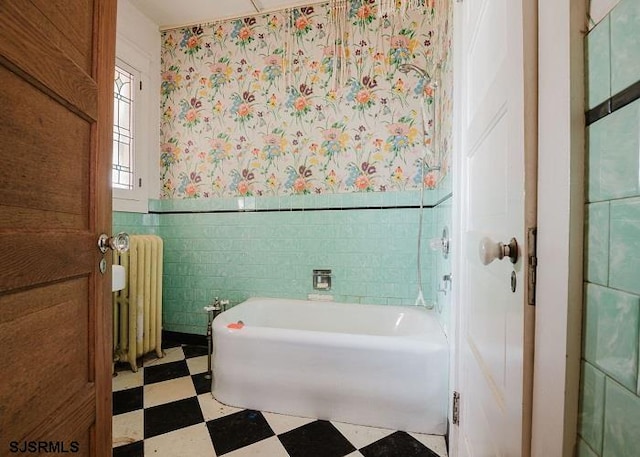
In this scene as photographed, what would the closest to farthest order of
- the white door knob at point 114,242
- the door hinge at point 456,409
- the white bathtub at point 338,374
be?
the white door knob at point 114,242 → the door hinge at point 456,409 → the white bathtub at point 338,374

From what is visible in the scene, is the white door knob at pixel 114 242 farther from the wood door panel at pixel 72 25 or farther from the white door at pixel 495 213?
the white door at pixel 495 213

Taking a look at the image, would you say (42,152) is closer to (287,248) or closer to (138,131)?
(287,248)

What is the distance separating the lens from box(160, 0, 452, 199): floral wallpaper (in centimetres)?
199

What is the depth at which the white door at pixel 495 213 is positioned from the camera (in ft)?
1.41

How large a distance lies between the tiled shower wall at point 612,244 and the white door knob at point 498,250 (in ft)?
0.49

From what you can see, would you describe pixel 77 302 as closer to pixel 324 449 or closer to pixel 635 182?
pixel 635 182

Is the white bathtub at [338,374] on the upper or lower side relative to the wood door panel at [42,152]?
lower

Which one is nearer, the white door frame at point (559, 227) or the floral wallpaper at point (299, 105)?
the white door frame at point (559, 227)

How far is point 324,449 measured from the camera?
4.13ft

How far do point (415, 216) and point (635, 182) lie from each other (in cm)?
178

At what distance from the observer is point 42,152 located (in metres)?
0.56

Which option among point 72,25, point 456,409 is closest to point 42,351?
point 72,25

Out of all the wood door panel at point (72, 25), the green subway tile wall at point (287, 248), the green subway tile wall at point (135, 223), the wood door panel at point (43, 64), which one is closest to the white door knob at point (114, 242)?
the wood door panel at point (43, 64)

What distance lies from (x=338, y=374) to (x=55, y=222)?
4.19ft
